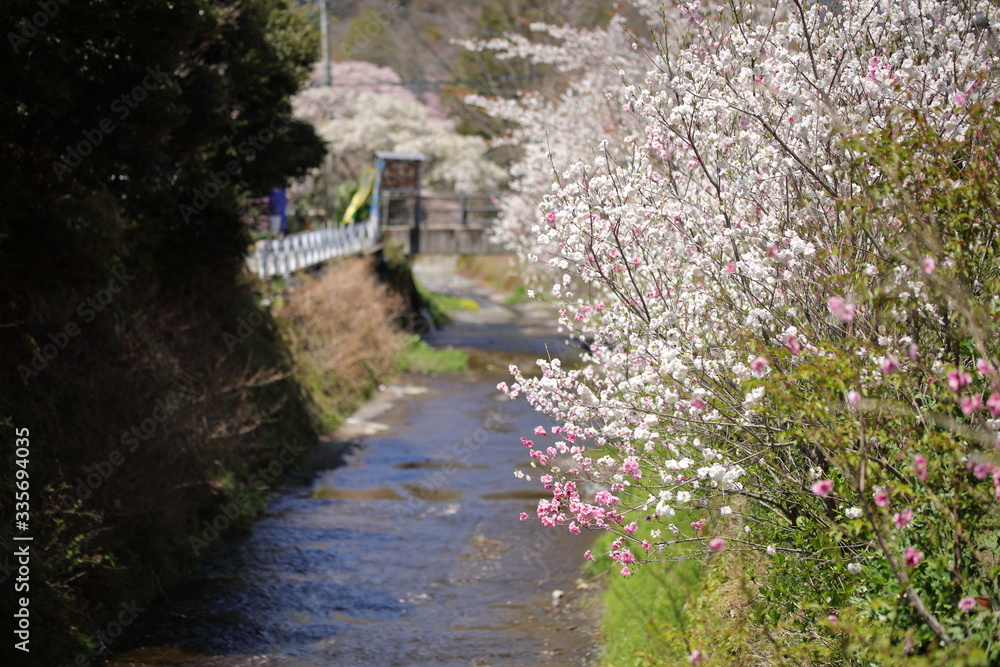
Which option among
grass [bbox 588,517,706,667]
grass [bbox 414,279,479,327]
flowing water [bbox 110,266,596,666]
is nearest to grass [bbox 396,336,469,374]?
grass [bbox 414,279,479,327]

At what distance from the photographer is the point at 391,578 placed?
9.42m

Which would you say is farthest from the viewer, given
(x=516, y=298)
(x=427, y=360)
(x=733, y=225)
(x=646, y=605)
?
(x=516, y=298)

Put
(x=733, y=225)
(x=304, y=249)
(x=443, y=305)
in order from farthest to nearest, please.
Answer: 1. (x=443, y=305)
2. (x=304, y=249)
3. (x=733, y=225)

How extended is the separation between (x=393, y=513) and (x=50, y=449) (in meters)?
4.50

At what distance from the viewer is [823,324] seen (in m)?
4.73

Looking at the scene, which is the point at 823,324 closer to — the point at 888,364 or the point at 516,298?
the point at 888,364

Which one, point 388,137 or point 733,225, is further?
point 388,137

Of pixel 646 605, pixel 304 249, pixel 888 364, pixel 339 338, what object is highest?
pixel 888 364

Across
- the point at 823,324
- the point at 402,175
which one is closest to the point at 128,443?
the point at 823,324

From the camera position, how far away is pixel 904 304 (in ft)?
13.2

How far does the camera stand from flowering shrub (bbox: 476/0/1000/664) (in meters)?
3.60

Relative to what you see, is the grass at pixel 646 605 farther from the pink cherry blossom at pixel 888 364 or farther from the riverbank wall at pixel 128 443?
the riverbank wall at pixel 128 443

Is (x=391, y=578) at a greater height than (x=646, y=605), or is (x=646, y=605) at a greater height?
(x=646, y=605)

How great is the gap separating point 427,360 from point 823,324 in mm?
18543
